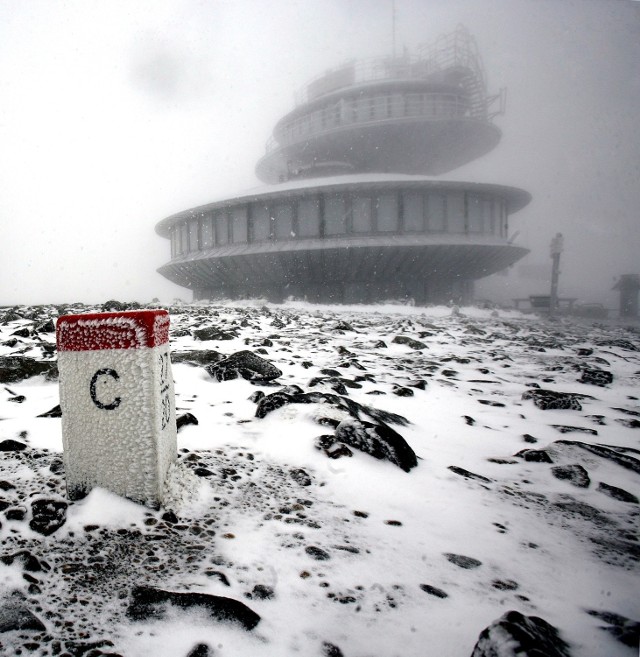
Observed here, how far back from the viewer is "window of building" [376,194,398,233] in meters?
16.2

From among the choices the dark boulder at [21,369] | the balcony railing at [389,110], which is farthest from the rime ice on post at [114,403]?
the balcony railing at [389,110]

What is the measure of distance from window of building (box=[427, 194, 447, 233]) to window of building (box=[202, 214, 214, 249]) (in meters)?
9.75

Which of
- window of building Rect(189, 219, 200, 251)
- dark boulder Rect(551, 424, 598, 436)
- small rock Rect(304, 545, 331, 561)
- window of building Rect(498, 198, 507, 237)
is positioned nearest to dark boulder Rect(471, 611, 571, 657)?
small rock Rect(304, 545, 331, 561)

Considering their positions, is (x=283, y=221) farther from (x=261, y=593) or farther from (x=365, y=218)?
(x=261, y=593)

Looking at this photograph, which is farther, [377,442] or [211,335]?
[211,335]

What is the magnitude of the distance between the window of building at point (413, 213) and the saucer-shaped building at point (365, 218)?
0.04 meters

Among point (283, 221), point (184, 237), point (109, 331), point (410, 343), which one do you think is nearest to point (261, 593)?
point (109, 331)

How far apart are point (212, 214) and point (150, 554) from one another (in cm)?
1889

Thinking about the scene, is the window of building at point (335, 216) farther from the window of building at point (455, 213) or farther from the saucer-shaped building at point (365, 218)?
the window of building at point (455, 213)

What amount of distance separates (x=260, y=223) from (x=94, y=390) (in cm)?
1687

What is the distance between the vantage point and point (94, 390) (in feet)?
3.81

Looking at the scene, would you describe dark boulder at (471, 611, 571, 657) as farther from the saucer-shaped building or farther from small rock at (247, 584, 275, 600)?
the saucer-shaped building

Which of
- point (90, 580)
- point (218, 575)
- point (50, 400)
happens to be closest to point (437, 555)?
point (218, 575)

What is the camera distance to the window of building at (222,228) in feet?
58.9
